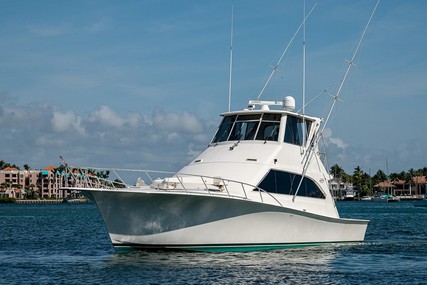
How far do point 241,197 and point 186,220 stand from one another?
180cm

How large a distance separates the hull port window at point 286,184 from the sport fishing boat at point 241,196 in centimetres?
4

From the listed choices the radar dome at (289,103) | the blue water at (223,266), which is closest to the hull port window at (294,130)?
the radar dome at (289,103)

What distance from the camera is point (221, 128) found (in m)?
28.2

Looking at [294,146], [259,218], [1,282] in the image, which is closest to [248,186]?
[259,218]

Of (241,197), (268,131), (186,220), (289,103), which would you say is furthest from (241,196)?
(289,103)

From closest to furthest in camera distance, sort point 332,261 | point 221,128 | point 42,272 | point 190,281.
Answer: point 190,281 < point 42,272 < point 332,261 < point 221,128

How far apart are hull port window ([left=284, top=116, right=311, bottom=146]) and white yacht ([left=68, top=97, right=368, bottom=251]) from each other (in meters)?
0.04

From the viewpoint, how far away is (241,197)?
76.5ft

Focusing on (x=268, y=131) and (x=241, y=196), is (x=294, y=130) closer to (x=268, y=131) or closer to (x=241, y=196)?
(x=268, y=131)

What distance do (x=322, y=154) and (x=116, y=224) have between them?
9.23 meters

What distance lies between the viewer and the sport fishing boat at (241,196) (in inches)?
915

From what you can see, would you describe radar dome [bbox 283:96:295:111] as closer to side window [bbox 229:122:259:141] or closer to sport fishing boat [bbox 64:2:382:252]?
sport fishing boat [bbox 64:2:382:252]

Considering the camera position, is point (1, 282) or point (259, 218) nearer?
point (1, 282)

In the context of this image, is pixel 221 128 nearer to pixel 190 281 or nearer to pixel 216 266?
pixel 216 266
